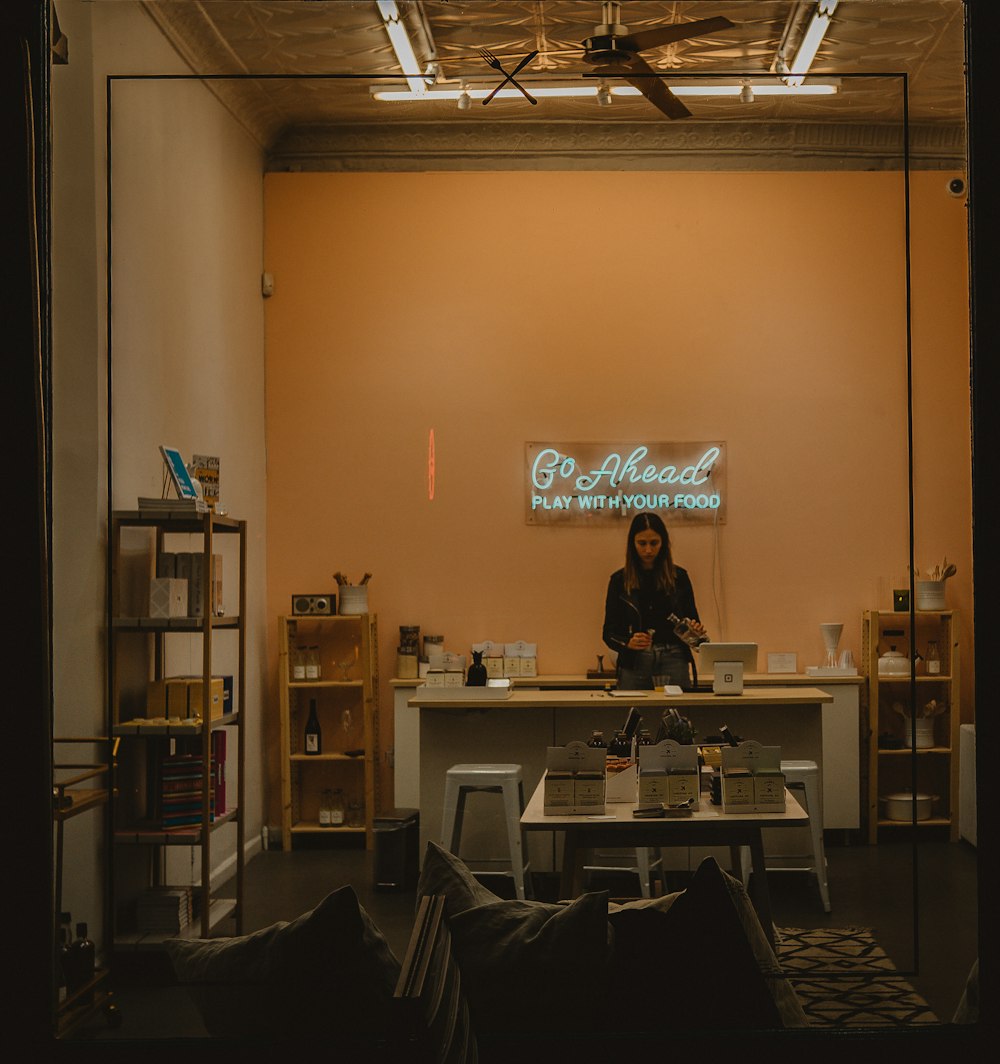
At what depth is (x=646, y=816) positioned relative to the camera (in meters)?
4.01

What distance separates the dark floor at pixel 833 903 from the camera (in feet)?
13.6

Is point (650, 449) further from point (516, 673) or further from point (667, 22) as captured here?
point (667, 22)

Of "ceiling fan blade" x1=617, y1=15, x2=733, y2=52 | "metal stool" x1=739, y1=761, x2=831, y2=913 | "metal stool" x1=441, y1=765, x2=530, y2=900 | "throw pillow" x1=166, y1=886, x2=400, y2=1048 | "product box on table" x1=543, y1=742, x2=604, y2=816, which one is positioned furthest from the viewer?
"metal stool" x1=441, y1=765, x2=530, y2=900

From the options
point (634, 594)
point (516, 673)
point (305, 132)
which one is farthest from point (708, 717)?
point (305, 132)

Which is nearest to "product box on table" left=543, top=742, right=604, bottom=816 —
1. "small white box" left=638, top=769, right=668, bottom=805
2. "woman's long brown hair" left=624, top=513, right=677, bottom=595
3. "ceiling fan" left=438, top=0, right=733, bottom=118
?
"small white box" left=638, top=769, right=668, bottom=805

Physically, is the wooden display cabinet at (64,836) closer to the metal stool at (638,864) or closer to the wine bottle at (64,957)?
the wine bottle at (64,957)

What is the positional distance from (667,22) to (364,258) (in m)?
2.59

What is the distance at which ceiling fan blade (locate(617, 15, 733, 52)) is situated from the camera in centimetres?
476

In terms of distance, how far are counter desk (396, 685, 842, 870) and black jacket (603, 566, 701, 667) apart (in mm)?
672

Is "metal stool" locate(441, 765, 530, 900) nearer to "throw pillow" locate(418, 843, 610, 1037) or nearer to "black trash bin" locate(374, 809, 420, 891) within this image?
"black trash bin" locate(374, 809, 420, 891)

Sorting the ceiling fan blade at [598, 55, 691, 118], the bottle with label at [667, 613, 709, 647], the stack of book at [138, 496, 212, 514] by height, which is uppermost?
the ceiling fan blade at [598, 55, 691, 118]

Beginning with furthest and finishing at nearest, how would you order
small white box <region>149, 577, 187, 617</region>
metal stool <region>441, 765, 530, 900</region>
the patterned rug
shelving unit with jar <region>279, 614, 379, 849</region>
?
1. shelving unit with jar <region>279, 614, 379, 849</region>
2. metal stool <region>441, 765, 530, 900</region>
3. small white box <region>149, 577, 187, 617</region>
4. the patterned rug

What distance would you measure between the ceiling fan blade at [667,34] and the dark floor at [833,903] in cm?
335

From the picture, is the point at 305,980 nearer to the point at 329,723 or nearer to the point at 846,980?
the point at 846,980
